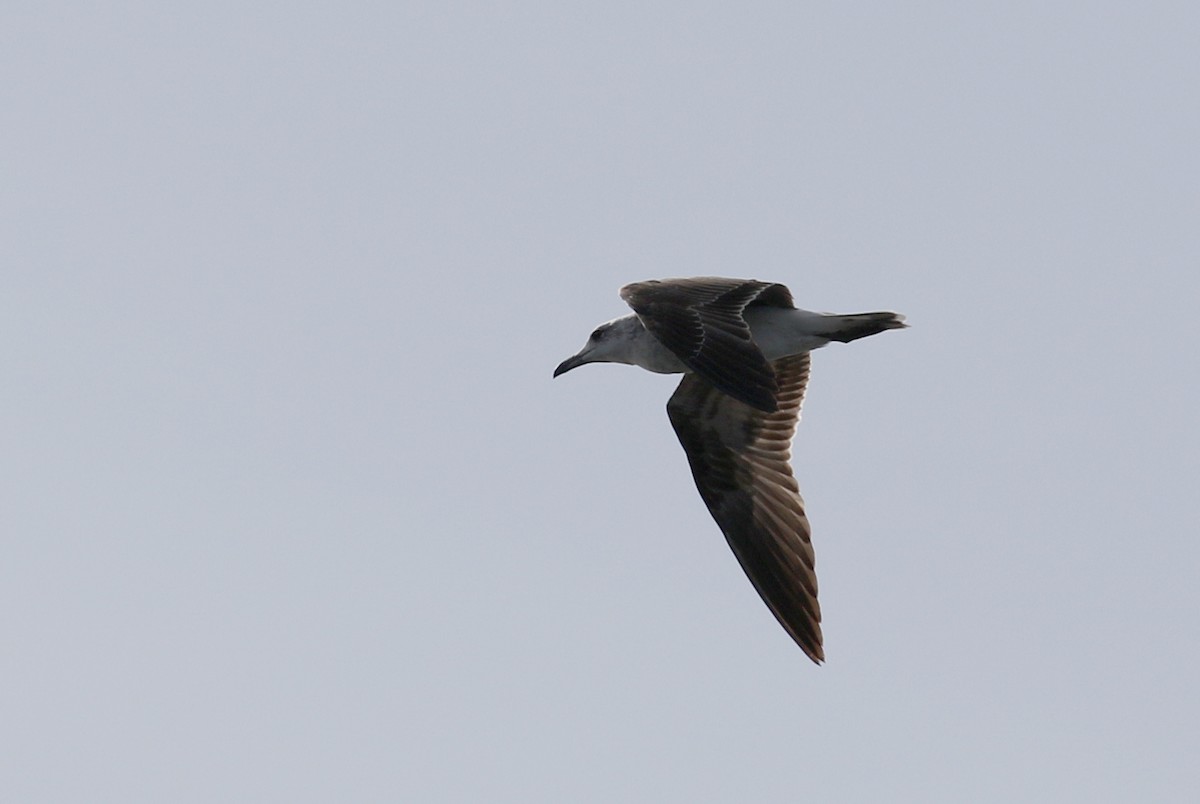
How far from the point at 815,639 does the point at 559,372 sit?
3944mm

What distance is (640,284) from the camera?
1752 centimetres

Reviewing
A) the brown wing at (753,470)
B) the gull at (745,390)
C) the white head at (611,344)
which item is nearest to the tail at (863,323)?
the gull at (745,390)

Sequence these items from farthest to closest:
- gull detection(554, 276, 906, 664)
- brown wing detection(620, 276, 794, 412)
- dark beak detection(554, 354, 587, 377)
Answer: dark beak detection(554, 354, 587, 377)
gull detection(554, 276, 906, 664)
brown wing detection(620, 276, 794, 412)

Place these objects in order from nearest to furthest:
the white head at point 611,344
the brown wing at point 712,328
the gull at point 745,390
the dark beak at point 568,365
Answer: the brown wing at point 712,328 → the gull at point 745,390 → the white head at point 611,344 → the dark beak at point 568,365

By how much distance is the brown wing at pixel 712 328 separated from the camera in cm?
1586

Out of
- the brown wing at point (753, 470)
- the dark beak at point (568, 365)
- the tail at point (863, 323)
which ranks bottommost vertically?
the brown wing at point (753, 470)

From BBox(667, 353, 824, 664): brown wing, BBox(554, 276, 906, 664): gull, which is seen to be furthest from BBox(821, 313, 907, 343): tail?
BBox(667, 353, 824, 664): brown wing

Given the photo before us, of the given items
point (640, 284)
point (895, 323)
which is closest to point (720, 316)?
point (640, 284)

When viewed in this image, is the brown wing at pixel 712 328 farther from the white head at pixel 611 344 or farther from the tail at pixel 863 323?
the white head at pixel 611 344

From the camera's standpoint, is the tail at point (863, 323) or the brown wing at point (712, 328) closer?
the brown wing at point (712, 328)

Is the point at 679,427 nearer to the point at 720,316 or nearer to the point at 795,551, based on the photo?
the point at 795,551

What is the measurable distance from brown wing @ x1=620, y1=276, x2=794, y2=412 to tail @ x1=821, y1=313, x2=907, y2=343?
1368 mm

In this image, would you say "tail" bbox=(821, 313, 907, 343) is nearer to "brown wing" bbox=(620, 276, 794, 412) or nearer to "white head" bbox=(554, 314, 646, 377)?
"brown wing" bbox=(620, 276, 794, 412)

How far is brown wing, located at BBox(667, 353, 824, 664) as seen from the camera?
66.3 feet
